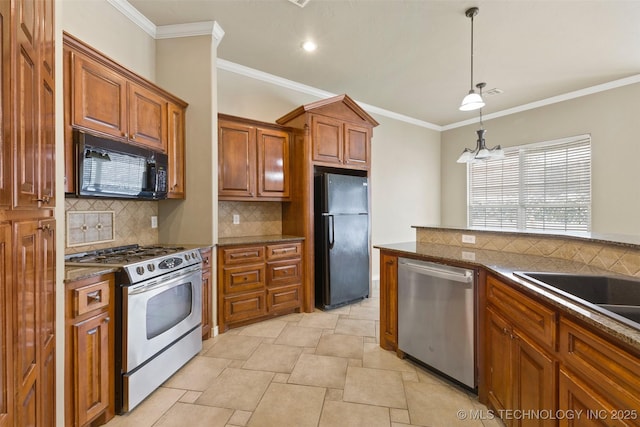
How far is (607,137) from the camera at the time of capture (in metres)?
3.94

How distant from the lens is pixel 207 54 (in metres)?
2.81

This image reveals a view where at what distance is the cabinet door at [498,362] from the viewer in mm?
1542

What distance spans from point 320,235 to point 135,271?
2.11 meters

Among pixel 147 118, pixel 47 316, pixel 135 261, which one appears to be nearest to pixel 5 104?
pixel 47 316

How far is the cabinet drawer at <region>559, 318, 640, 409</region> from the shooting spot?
82cm

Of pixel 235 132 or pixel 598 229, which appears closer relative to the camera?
pixel 235 132

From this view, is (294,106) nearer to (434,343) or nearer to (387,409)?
(434,343)

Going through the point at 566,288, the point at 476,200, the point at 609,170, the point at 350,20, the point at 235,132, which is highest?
the point at 350,20

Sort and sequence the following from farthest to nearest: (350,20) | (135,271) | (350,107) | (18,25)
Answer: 1. (350,107)
2. (350,20)
3. (135,271)
4. (18,25)

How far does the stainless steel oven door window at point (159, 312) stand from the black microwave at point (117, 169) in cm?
73

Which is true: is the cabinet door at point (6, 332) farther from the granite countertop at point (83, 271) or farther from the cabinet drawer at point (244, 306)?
the cabinet drawer at point (244, 306)

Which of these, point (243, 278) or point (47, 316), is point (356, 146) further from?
point (47, 316)

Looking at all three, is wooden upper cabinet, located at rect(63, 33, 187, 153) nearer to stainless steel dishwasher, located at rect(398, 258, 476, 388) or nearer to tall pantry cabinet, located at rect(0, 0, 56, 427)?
tall pantry cabinet, located at rect(0, 0, 56, 427)

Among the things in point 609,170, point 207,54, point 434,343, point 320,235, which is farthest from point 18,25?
point 609,170
